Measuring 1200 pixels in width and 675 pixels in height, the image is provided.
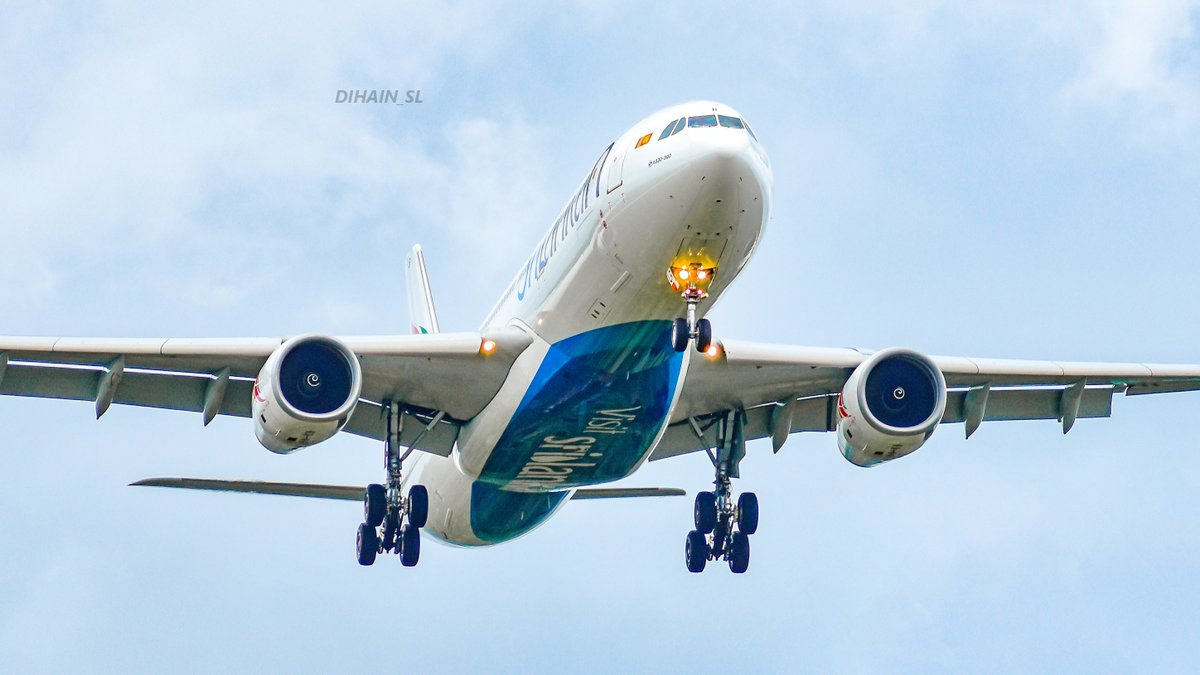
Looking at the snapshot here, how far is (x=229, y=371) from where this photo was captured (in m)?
26.6

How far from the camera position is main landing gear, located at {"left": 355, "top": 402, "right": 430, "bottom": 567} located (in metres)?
28.1

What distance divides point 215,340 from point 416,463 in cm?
647

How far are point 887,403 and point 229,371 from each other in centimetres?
1022

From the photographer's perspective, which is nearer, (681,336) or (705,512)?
(681,336)

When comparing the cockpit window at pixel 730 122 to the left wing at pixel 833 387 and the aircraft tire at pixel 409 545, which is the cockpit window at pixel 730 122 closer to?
the left wing at pixel 833 387

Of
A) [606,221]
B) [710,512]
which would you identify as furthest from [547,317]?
[710,512]

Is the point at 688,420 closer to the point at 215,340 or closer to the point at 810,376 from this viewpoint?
the point at 810,376

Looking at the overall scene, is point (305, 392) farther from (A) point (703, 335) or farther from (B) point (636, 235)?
(A) point (703, 335)

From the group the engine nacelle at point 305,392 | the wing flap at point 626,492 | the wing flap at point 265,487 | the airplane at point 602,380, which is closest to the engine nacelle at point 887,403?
the airplane at point 602,380

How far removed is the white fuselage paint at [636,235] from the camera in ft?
74.0

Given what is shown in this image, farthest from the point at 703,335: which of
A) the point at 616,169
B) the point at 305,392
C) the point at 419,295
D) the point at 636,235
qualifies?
the point at 419,295

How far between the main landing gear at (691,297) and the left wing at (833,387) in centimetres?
349

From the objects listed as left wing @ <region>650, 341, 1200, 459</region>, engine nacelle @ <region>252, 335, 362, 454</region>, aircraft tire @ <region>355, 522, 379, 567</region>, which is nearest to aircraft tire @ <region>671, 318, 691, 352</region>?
left wing @ <region>650, 341, 1200, 459</region>

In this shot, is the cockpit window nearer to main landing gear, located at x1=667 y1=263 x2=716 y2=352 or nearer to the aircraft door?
the aircraft door
